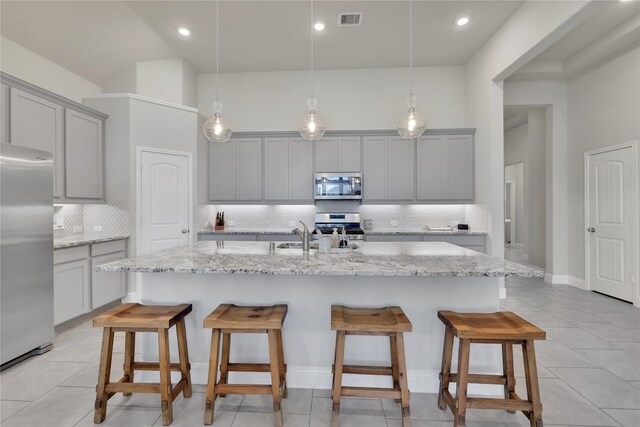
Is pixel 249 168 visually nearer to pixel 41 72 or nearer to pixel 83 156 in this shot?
pixel 83 156

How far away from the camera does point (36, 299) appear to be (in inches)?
102

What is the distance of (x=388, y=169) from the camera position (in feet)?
16.1

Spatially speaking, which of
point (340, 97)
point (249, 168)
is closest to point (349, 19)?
point (340, 97)

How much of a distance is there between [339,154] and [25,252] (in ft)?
12.7

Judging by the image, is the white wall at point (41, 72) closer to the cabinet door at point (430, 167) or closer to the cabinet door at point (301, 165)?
the cabinet door at point (301, 165)

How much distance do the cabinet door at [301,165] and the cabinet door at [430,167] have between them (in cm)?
175

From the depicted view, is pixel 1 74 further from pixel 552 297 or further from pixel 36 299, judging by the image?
pixel 552 297

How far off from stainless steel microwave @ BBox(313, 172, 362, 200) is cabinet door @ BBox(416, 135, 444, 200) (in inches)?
39.4

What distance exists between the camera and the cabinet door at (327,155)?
494 centimetres

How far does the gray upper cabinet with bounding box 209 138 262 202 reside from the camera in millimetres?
5012

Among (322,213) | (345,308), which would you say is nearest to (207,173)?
(322,213)

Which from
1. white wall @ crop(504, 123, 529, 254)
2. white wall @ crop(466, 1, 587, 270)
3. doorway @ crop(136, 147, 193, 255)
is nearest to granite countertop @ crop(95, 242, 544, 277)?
doorway @ crop(136, 147, 193, 255)

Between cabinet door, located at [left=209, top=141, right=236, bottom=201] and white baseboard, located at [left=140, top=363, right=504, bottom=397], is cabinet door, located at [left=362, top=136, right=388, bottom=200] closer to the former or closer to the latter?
cabinet door, located at [left=209, top=141, right=236, bottom=201]

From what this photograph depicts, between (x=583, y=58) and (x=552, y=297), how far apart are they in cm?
336
